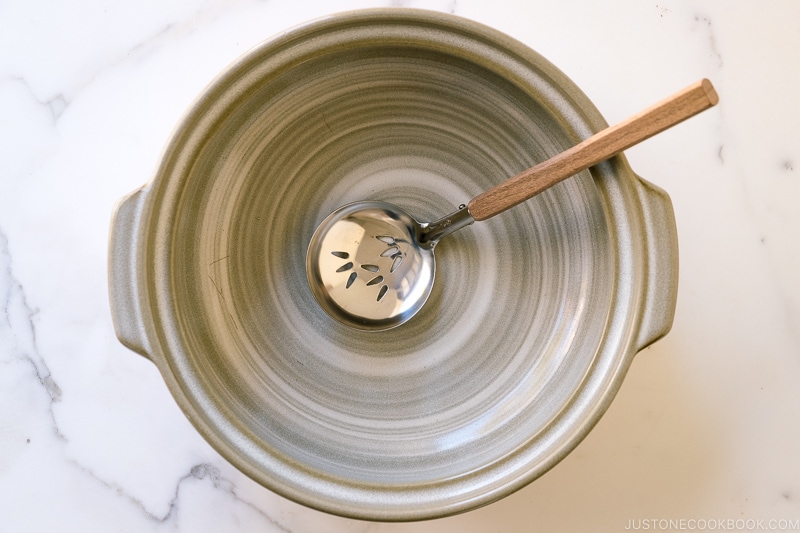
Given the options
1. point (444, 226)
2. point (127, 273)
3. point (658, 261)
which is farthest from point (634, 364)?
point (127, 273)

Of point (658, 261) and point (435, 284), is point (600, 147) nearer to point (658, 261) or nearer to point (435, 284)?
point (658, 261)

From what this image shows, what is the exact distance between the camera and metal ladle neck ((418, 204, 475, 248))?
0.69 m

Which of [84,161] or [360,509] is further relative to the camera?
[84,161]

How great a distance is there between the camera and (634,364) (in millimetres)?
754

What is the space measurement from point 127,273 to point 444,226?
341mm

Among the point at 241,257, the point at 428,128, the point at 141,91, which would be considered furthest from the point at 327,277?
the point at 141,91

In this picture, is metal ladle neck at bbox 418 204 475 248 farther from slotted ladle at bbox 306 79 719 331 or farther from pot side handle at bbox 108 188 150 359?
pot side handle at bbox 108 188 150 359

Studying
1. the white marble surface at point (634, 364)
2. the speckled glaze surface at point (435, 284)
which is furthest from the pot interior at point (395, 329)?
the white marble surface at point (634, 364)

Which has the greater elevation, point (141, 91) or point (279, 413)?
point (141, 91)

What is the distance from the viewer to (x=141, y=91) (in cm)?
75

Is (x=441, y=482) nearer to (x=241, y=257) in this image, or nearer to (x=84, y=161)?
(x=241, y=257)

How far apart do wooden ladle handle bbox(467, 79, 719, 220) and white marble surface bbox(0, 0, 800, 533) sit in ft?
0.62

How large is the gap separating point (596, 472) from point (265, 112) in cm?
59

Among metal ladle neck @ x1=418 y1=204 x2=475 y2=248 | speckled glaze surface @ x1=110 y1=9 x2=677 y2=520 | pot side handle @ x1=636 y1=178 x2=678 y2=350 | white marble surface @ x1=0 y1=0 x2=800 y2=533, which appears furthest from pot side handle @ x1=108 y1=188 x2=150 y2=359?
pot side handle @ x1=636 y1=178 x2=678 y2=350
